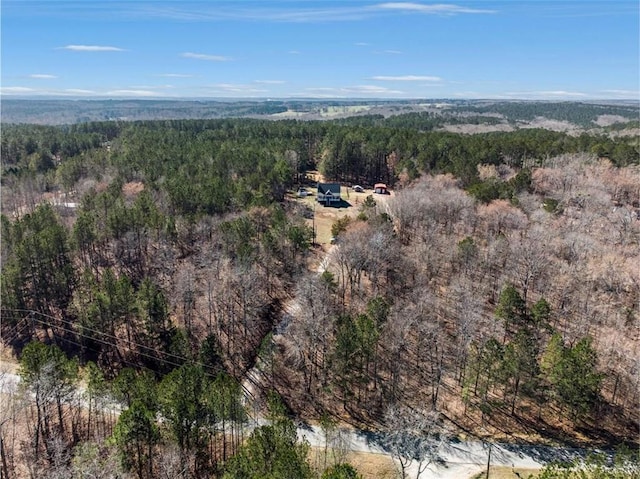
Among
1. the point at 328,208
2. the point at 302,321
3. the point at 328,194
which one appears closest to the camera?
the point at 302,321

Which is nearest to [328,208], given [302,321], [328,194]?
[328,194]

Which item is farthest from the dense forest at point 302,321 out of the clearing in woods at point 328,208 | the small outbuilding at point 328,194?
the small outbuilding at point 328,194

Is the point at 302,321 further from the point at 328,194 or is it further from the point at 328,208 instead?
the point at 328,194

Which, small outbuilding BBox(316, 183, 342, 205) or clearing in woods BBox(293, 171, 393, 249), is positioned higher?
small outbuilding BBox(316, 183, 342, 205)

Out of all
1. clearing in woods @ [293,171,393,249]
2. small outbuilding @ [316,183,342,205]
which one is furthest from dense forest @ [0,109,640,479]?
small outbuilding @ [316,183,342,205]

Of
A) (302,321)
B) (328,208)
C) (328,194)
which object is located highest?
(328,194)

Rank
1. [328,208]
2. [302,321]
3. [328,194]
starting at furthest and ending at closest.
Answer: [328,194] < [328,208] < [302,321]

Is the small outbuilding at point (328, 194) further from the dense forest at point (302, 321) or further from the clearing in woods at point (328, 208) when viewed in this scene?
the dense forest at point (302, 321)

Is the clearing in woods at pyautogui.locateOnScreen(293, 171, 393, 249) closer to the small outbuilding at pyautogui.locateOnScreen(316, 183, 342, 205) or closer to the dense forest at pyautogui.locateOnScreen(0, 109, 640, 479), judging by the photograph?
the small outbuilding at pyautogui.locateOnScreen(316, 183, 342, 205)
